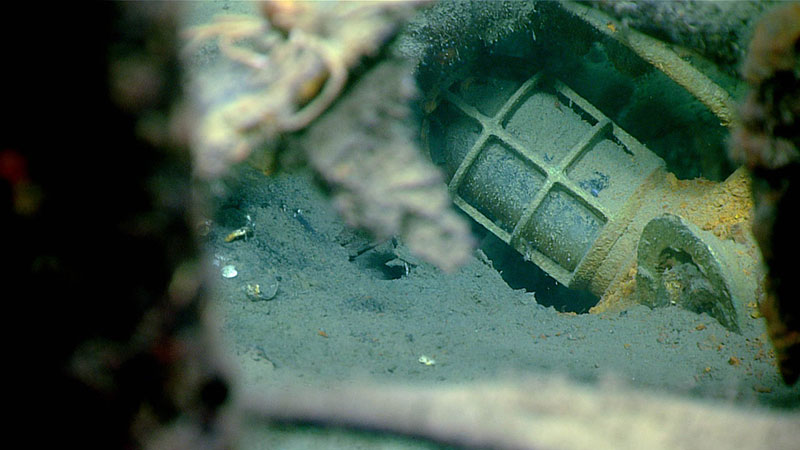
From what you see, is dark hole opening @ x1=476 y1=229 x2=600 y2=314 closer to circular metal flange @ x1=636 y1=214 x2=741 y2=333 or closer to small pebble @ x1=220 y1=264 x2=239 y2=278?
circular metal flange @ x1=636 y1=214 x2=741 y2=333

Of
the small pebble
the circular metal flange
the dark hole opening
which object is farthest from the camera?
the dark hole opening

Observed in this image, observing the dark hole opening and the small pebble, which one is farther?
the dark hole opening

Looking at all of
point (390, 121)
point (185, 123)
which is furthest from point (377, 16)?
point (185, 123)

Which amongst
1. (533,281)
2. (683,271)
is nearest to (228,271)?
(533,281)

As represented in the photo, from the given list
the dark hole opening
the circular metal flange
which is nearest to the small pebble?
the dark hole opening

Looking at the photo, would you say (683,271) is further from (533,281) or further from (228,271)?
(228,271)

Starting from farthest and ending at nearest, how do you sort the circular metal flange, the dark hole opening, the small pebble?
the dark hole opening, the small pebble, the circular metal flange

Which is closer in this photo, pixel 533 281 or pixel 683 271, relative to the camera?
pixel 683 271

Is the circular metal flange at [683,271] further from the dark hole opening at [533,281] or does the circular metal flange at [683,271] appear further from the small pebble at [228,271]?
the small pebble at [228,271]
